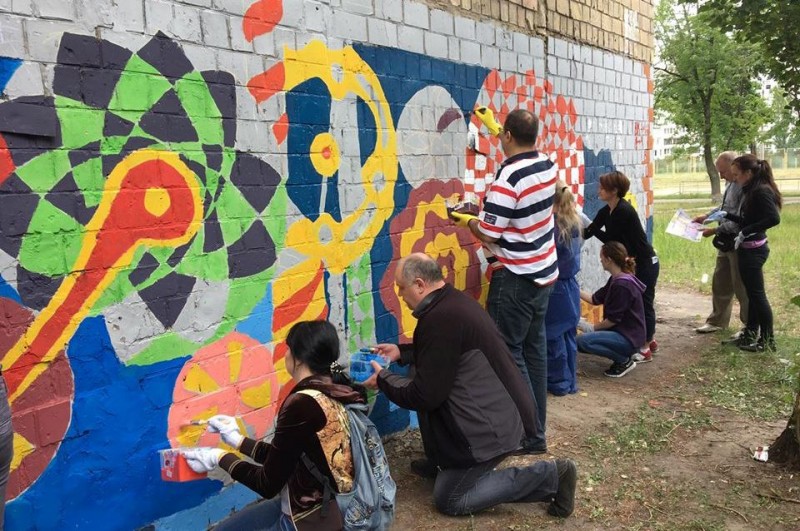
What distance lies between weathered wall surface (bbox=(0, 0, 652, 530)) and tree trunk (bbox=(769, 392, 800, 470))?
7.62ft

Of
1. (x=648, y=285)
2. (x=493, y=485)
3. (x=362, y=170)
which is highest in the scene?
(x=362, y=170)

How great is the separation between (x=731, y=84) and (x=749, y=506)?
1071 inches

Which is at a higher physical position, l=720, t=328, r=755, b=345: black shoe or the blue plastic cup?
the blue plastic cup

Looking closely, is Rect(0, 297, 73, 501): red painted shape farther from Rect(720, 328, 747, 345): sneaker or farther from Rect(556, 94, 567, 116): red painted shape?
Rect(720, 328, 747, 345): sneaker

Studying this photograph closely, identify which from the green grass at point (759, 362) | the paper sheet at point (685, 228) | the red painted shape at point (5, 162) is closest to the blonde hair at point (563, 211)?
the green grass at point (759, 362)

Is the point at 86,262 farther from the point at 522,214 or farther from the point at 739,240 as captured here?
the point at 739,240

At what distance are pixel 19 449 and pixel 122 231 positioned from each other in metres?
0.89

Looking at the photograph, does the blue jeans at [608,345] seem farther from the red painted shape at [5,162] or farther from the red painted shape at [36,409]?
the red painted shape at [5,162]

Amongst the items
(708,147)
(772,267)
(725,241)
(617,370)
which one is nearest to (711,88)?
(708,147)

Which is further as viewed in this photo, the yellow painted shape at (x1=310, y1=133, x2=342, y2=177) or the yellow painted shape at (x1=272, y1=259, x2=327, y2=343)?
the yellow painted shape at (x1=310, y1=133, x2=342, y2=177)

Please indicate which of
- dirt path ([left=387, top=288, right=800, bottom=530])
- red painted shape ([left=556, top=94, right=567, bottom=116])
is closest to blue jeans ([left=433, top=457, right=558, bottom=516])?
dirt path ([left=387, top=288, right=800, bottom=530])

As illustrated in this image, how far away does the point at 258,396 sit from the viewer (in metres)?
3.38

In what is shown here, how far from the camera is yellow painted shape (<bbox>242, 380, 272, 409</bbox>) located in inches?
130

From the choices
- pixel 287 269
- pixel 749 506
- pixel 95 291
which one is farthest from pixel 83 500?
pixel 749 506
